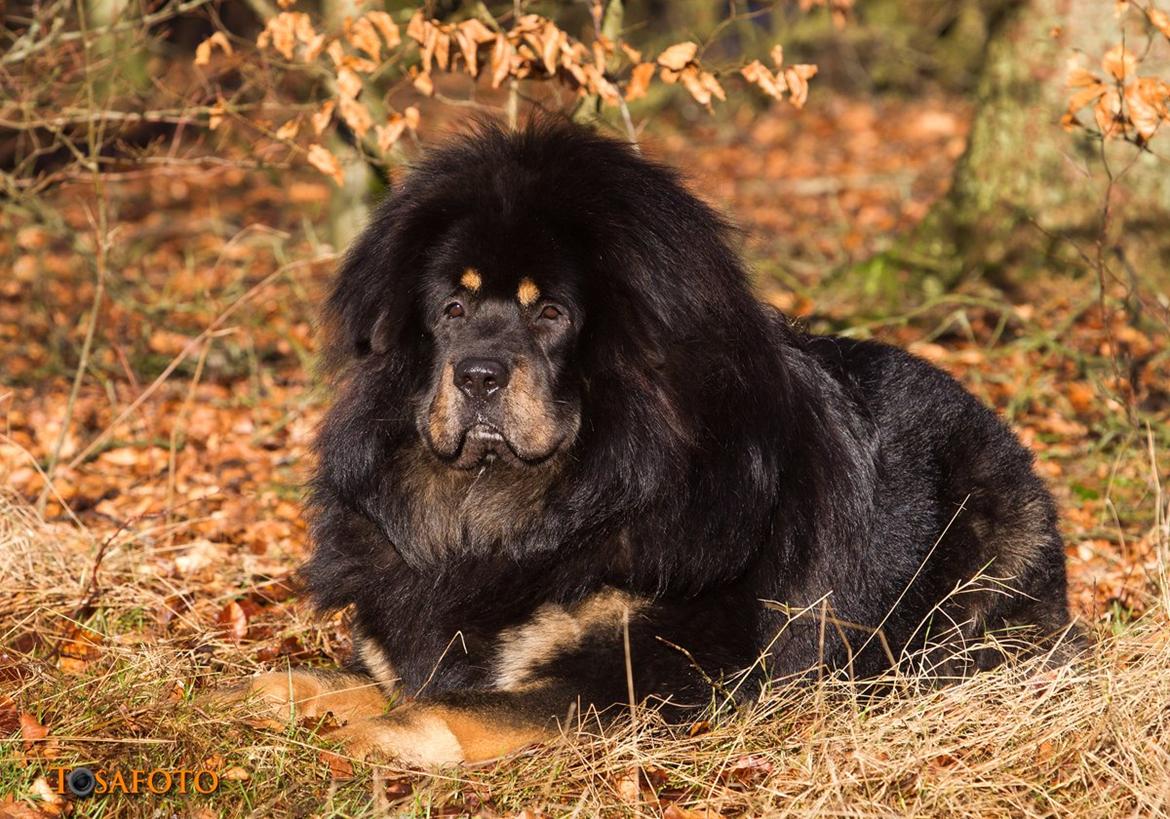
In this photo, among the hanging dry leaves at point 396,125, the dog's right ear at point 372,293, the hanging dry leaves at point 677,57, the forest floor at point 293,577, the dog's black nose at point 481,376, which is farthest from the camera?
the hanging dry leaves at point 396,125

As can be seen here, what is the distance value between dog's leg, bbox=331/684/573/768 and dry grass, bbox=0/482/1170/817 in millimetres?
61

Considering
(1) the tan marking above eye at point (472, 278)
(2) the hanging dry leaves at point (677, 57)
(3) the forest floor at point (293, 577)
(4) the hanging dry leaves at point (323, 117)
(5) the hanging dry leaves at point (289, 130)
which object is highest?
(2) the hanging dry leaves at point (677, 57)

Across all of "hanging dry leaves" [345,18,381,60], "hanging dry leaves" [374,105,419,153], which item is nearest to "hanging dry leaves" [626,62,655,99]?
"hanging dry leaves" [374,105,419,153]

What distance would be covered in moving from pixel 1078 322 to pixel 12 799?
7.53 metres

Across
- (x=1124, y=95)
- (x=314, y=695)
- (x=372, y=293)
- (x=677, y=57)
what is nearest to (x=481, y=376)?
(x=372, y=293)

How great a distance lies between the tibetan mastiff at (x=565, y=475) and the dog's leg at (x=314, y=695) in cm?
1

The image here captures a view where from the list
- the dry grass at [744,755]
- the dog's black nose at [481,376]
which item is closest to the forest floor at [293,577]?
the dry grass at [744,755]

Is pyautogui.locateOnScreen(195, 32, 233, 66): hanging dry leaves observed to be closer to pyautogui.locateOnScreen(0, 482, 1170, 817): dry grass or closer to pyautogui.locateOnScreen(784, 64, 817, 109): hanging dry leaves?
pyautogui.locateOnScreen(784, 64, 817, 109): hanging dry leaves

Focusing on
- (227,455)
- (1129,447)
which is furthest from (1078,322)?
(227,455)

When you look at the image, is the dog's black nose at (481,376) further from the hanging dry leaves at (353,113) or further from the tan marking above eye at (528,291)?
the hanging dry leaves at (353,113)

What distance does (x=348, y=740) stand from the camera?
4.12 m

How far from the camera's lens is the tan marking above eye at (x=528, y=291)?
4.32m

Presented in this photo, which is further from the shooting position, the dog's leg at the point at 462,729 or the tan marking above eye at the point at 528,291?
the tan marking above eye at the point at 528,291

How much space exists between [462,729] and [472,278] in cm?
145
